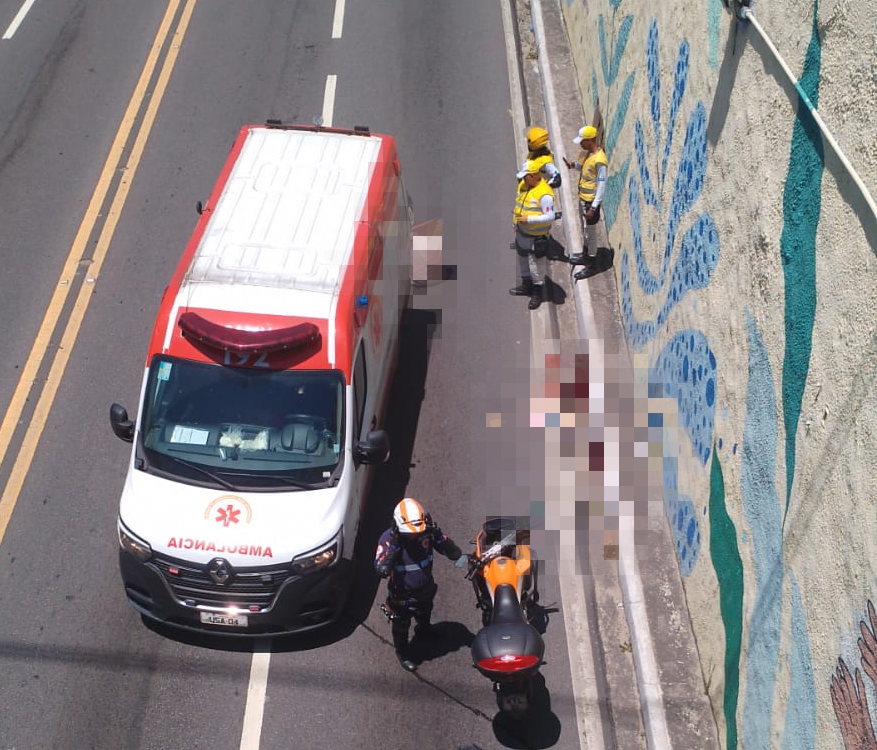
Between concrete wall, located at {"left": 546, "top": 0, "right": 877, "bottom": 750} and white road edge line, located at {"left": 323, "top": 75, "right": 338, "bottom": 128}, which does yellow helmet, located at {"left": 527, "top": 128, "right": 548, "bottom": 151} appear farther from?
white road edge line, located at {"left": 323, "top": 75, "right": 338, "bottom": 128}

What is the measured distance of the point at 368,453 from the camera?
820 cm

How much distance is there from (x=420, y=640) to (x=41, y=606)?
3.37 metres

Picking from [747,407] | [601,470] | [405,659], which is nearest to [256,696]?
[405,659]

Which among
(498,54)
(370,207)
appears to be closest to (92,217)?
(370,207)

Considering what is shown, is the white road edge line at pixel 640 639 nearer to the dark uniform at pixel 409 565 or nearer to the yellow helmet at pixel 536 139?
the dark uniform at pixel 409 565

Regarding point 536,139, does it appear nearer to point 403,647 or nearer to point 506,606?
point 506,606

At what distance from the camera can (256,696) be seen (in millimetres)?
7992

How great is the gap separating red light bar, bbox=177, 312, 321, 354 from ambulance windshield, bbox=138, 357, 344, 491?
0.98 feet

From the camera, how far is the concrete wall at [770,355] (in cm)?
511

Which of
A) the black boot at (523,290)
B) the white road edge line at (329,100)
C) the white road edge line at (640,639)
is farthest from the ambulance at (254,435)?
the white road edge line at (329,100)

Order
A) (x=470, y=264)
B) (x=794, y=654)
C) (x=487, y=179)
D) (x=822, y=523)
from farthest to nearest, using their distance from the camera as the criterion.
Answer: (x=487, y=179) < (x=470, y=264) < (x=794, y=654) < (x=822, y=523)

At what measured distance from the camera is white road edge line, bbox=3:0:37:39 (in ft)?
52.7

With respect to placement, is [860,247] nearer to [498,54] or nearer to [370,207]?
[370,207]

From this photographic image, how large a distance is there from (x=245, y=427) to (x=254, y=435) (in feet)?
0.34
